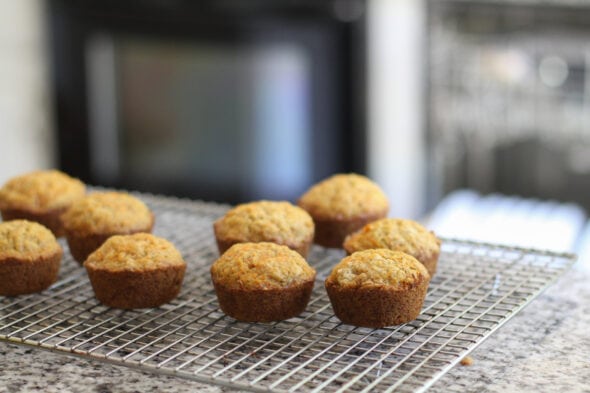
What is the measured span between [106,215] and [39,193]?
0.26 meters

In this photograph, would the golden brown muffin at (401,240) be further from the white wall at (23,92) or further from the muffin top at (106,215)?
the white wall at (23,92)

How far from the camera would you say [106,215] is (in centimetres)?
224

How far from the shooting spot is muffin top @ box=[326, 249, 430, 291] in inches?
71.2

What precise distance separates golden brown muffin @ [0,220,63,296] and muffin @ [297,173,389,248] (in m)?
0.61

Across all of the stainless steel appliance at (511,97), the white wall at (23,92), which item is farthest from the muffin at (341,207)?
the white wall at (23,92)

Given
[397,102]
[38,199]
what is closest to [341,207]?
[38,199]

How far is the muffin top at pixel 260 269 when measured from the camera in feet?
6.05

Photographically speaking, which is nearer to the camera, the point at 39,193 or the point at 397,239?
the point at 397,239

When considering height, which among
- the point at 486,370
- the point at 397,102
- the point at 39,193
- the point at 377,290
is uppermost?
the point at 397,102

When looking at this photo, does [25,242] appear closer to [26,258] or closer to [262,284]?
[26,258]

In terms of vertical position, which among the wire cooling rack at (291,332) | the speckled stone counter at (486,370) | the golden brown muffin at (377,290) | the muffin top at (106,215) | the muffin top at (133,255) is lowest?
the speckled stone counter at (486,370)

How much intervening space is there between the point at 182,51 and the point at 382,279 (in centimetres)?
257

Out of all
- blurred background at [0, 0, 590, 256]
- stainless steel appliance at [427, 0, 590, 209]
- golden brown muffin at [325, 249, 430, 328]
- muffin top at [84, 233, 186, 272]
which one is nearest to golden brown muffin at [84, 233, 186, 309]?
muffin top at [84, 233, 186, 272]

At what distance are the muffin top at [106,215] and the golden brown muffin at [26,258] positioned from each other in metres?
0.13
